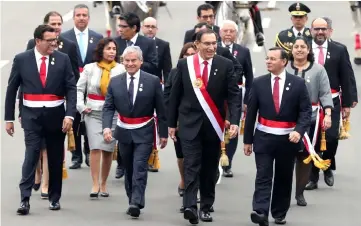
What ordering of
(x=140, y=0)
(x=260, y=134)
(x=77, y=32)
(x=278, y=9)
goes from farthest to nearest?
1. (x=278, y=9)
2. (x=140, y=0)
3. (x=77, y=32)
4. (x=260, y=134)

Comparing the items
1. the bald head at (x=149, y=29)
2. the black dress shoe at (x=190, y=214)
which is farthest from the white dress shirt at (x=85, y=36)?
the black dress shoe at (x=190, y=214)

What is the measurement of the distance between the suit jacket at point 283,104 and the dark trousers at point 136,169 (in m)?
1.18

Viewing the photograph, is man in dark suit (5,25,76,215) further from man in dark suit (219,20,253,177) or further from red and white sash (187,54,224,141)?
man in dark suit (219,20,253,177)

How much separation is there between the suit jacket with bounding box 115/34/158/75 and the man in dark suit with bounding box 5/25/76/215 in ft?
6.26

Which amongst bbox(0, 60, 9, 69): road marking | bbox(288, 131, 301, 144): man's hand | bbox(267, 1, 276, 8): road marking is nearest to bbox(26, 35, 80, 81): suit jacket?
bbox(288, 131, 301, 144): man's hand

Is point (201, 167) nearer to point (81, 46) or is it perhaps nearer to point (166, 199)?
point (166, 199)

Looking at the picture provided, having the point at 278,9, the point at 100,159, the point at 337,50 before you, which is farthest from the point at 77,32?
the point at 278,9

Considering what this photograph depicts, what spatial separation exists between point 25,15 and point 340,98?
1676 cm

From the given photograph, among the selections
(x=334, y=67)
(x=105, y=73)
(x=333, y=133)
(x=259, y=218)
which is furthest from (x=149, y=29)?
(x=259, y=218)

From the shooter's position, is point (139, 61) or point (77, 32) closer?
point (139, 61)

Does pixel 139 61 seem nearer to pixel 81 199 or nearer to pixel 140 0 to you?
pixel 81 199

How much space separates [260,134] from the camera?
16375 millimetres

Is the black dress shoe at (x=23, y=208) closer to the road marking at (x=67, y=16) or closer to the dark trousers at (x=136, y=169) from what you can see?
the dark trousers at (x=136, y=169)

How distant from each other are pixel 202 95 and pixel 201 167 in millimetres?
821
